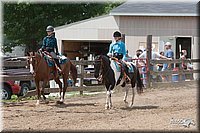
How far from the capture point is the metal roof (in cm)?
2580

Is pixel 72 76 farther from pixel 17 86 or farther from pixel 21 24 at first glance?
pixel 21 24

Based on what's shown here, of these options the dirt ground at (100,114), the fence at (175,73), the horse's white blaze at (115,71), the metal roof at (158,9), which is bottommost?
the dirt ground at (100,114)

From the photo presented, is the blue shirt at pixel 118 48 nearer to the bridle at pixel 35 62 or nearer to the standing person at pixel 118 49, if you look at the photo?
the standing person at pixel 118 49

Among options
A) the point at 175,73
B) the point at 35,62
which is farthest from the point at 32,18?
the point at 35,62

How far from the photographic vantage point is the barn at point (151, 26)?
25734 millimetres

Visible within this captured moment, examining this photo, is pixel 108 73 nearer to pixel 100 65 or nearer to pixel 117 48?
pixel 100 65

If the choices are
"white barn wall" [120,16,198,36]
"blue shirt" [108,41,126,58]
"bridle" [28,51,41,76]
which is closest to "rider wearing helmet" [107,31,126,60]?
"blue shirt" [108,41,126,58]

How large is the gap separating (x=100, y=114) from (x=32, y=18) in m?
22.7

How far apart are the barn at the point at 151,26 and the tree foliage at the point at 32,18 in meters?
4.51

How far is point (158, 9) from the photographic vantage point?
87.1ft

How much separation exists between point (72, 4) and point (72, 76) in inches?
760

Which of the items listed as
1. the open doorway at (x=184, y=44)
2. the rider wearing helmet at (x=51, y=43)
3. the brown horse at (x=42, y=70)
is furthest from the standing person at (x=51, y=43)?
the open doorway at (x=184, y=44)

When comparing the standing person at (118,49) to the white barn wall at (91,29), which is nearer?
the standing person at (118,49)

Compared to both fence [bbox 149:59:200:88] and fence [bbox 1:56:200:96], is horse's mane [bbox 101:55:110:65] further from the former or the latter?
fence [bbox 149:59:200:88]
